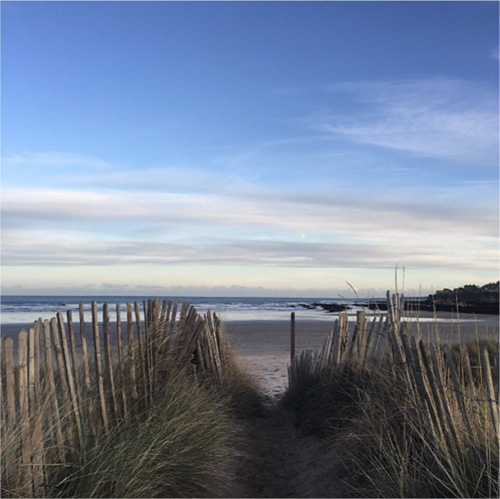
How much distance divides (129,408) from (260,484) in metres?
1.47

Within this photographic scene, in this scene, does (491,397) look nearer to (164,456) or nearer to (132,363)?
(164,456)

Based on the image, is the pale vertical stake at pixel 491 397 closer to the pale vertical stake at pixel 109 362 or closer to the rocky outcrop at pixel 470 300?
the pale vertical stake at pixel 109 362

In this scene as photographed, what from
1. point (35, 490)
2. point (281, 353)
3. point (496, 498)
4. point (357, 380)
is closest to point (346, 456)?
point (357, 380)

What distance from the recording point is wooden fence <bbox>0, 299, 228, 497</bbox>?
12.0ft

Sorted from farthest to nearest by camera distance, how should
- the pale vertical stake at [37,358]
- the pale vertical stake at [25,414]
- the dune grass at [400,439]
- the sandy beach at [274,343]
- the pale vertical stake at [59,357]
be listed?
1. the sandy beach at [274,343]
2. the pale vertical stake at [59,357]
3. the pale vertical stake at [37,358]
4. the dune grass at [400,439]
5. the pale vertical stake at [25,414]

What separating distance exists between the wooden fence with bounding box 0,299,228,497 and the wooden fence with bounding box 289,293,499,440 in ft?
7.19

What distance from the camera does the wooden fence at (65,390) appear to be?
3.67 meters

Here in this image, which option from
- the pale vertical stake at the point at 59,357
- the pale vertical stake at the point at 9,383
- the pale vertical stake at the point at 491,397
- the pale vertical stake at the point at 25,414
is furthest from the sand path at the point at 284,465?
the pale vertical stake at the point at 9,383

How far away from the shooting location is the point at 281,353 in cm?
1670

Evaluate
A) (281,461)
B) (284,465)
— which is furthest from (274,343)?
(284,465)

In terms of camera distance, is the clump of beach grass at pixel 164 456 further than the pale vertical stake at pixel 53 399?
No

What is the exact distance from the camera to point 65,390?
4.49 meters

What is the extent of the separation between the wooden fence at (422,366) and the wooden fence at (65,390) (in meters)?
2.19

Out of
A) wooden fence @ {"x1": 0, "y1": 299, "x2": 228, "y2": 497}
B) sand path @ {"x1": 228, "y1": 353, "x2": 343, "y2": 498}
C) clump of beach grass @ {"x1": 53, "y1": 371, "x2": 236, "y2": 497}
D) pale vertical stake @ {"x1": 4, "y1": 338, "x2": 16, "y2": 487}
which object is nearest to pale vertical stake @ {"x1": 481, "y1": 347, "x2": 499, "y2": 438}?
sand path @ {"x1": 228, "y1": 353, "x2": 343, "y2": 498}
